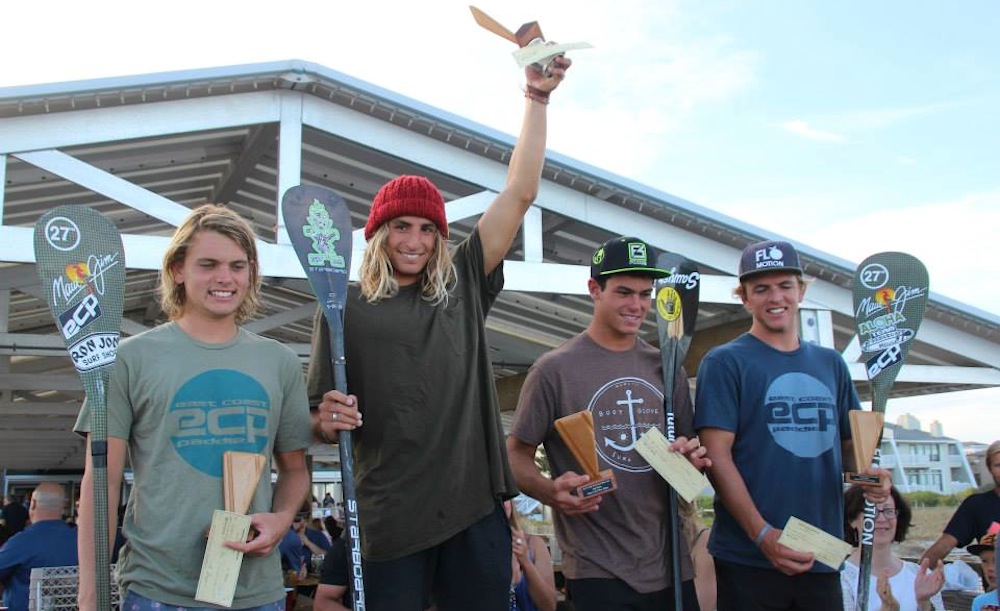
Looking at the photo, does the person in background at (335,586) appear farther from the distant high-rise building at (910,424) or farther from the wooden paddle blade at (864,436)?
the distant high-rise building at (910,424)

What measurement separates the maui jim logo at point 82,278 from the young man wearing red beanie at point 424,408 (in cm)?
61

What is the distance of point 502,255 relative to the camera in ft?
9.06

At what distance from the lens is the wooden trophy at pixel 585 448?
2777 mm

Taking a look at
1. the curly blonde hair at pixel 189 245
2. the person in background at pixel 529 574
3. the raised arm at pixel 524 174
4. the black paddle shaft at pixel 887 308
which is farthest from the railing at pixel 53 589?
the black paddle shaft at pixel 887 308

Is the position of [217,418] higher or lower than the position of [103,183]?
lower

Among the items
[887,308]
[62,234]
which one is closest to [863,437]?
[887,308]

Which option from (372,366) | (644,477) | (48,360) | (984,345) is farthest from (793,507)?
(48,360)

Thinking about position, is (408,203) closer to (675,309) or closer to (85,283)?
(85,283)

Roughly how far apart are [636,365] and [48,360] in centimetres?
1354

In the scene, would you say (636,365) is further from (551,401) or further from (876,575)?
(876,575)

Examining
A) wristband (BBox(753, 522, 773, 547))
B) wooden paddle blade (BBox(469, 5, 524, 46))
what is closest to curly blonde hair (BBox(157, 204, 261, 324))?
wooden paddle blade (BBox(469, 5, 524, 46))

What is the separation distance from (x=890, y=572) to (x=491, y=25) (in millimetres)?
2961

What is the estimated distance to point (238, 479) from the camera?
2.24m

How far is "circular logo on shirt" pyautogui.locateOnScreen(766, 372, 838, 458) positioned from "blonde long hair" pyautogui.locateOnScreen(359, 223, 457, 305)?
3.81ft
